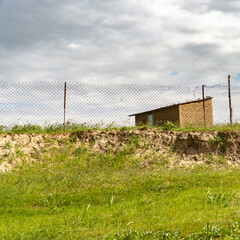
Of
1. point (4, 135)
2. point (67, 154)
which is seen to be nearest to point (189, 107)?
point (67, 154)

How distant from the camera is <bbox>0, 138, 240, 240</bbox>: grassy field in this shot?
562cm

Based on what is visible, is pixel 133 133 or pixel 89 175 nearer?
pixel 89 175

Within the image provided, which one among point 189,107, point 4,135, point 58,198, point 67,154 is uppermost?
point 189,107

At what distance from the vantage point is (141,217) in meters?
6.58

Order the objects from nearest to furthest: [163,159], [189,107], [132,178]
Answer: [132,178]
[163,159]
[189,107]

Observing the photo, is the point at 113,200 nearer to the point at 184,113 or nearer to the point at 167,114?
the point at 184,113

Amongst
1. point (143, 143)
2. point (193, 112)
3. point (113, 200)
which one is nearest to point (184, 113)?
point (193, 112)

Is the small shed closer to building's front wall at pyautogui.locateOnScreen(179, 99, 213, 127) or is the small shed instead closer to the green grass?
building's front wall at pyautogui.locateOnScreen(179, 99, 213, 127)

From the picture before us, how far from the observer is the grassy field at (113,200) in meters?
5.62

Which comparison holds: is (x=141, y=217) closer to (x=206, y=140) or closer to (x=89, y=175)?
(x=89, y=175)

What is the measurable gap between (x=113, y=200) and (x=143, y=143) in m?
6.00

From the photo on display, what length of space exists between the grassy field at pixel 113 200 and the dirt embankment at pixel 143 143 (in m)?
0.57

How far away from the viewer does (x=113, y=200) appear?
326 inches

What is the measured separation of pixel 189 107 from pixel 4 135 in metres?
14.7
